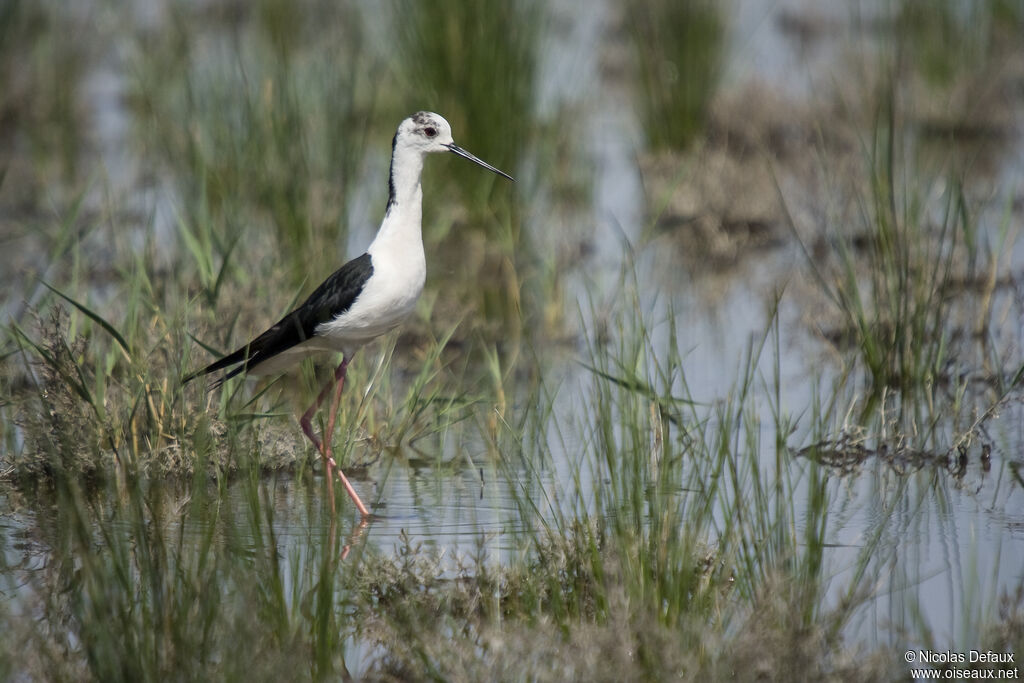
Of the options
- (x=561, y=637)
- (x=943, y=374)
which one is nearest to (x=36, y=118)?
(x=943, y=374)

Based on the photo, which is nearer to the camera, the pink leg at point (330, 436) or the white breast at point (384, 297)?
the pink leg at point (330, 436)

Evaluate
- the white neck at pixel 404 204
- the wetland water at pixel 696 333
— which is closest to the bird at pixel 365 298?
the white neck at pixel 404 204

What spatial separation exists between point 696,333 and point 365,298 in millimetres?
2232

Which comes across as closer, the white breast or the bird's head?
the white breast

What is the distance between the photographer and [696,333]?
21.5 ft

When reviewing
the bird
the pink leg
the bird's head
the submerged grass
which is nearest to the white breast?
the bird

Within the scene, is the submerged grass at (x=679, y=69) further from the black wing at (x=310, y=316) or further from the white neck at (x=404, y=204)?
the black wing at (x=310, y=316)

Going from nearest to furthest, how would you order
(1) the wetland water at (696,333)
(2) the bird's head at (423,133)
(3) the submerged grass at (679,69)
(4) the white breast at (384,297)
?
(1) the wetland water at (696,333) → (4) the white breast at (384,297) → (2) the bird's head at (423,133) → (3) the submerged grass at (679,69)

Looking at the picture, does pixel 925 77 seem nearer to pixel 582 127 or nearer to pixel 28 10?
pixel 582 127

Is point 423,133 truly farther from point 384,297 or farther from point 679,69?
point 679,69

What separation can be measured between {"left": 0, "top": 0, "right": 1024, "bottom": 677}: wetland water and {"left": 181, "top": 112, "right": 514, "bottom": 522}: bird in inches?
7.1

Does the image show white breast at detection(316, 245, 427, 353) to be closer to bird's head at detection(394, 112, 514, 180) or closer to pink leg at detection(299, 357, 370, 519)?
pink leg at detection(299, 357, 370, 519)

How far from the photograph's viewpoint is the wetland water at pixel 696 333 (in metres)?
3.64

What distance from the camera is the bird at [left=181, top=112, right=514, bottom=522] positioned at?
15.5ft
